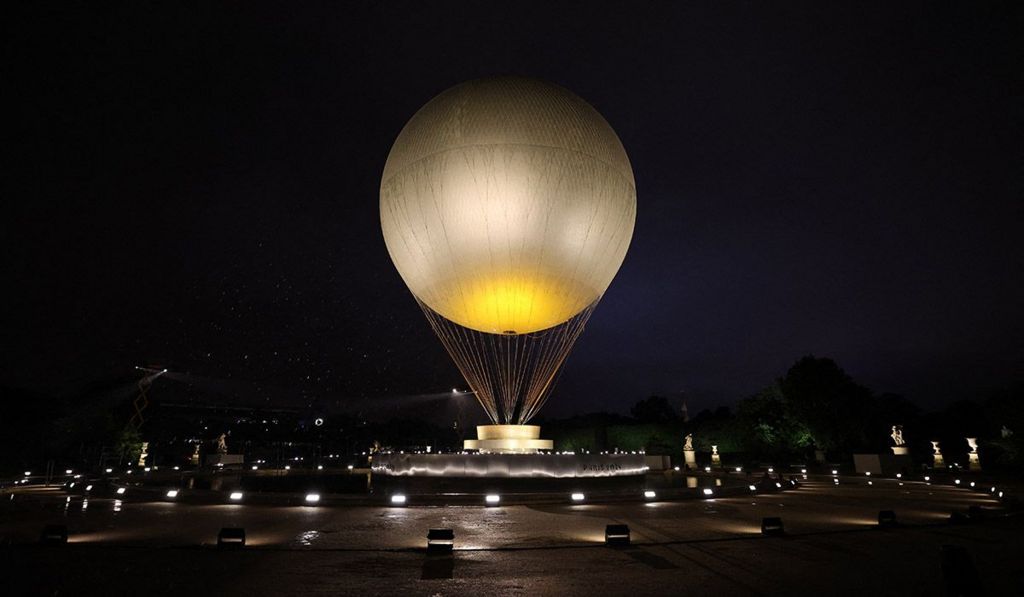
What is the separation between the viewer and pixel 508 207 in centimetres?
1847

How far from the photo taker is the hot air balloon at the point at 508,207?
60.5 feet

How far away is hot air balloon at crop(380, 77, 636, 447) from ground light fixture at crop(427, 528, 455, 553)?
11.7 metres

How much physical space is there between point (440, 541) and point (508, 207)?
12.0 m

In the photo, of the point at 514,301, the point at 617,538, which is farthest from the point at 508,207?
the point at 617,538

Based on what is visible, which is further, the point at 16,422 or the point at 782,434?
the point at 782,434

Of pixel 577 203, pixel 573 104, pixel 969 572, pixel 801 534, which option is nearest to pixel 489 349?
pixel 577 203

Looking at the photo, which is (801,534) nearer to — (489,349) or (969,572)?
(969,572)

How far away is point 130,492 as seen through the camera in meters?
18.0

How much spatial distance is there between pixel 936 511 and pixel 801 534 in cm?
659

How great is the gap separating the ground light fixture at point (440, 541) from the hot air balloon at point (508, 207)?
1170 cm

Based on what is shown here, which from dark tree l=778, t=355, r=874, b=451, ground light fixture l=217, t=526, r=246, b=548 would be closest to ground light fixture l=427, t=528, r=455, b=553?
ground light fixture l=217, t=526, r=246, b=548

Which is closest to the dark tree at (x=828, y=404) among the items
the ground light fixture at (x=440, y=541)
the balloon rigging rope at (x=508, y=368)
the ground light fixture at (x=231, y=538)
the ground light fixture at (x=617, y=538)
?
the balloon rigging rope at (x=508, y=368)

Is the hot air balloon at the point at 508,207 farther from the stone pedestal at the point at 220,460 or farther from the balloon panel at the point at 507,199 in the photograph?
the stone pedestal at the point at 220,460

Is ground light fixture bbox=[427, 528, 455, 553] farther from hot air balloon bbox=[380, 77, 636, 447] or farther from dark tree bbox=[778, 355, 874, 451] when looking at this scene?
dark tree bbox=[778, 355, 874, 451]
